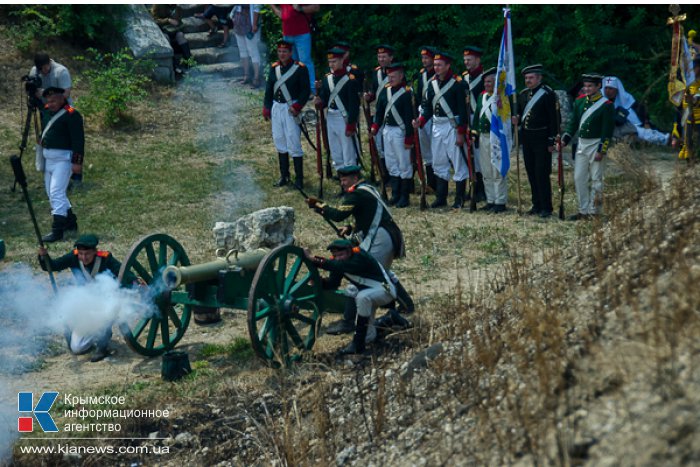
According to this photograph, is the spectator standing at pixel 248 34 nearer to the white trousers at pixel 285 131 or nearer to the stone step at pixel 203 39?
the stone step at pixel 203 39

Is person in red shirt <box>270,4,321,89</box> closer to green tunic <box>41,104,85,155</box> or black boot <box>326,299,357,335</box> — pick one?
green tunic <box>41,104,85,155</box>

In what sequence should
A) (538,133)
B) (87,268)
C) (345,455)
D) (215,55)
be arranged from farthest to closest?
(215,55) < (538,133) < (87,268) < (345,455)

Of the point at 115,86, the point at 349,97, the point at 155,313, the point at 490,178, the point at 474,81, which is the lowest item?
the point at 155,313

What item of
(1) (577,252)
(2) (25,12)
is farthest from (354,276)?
(2) (25,12)

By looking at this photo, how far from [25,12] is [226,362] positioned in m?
11.0

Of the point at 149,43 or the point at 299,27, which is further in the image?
the point at 149,43

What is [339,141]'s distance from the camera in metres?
14.1

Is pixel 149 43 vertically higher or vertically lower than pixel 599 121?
higher

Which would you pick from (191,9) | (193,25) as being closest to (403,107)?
(193,25)

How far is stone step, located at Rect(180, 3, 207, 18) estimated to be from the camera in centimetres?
1913

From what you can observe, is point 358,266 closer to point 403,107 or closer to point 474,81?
point 403,107

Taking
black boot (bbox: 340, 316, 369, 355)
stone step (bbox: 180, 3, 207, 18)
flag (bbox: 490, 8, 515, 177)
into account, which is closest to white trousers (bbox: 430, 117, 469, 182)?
flag (bbox: 490, 8, 515, 177)

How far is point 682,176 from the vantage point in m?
8.60

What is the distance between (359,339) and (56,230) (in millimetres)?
4962
